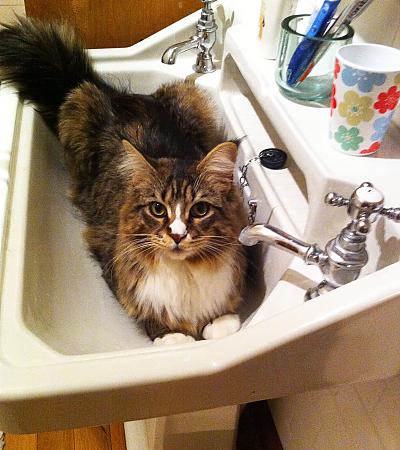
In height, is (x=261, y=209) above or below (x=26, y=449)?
above

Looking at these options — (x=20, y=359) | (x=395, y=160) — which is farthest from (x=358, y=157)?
(x=20, y=359)

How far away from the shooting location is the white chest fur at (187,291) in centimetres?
82

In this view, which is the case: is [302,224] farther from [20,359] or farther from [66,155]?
[66,155]

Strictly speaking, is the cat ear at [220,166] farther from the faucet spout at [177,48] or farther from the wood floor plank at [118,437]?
the wood floor plank at [118,437]

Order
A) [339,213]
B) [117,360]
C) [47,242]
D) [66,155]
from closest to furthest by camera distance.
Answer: [117,360]
[339,213]
[47,242]
[66,155]

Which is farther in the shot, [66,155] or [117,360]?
[66,155]

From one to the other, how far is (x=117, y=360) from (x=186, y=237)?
0.26 m

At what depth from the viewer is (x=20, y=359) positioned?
1.76 feet

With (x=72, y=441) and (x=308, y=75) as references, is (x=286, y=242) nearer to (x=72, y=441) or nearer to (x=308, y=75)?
(x=308, y=75)

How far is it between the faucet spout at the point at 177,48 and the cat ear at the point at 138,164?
44 cm

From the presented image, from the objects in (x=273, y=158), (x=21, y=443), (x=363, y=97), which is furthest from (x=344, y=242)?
(x=21, y=443)

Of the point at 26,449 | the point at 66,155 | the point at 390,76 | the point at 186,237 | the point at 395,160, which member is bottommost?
the point at 26,449

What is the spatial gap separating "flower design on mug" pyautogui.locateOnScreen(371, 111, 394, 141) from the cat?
213 mm

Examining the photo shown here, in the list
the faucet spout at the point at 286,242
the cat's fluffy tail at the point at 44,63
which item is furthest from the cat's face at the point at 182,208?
the cat's fluffy tail at the point at 44,63
